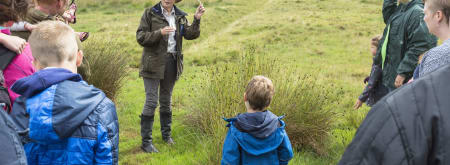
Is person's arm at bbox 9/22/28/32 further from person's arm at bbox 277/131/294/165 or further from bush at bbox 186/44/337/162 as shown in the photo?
person's arm at bbox 277/131/294/165

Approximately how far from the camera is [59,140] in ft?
6.97

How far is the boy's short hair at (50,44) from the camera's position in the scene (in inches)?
84.7

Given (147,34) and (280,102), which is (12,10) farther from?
(280,102)

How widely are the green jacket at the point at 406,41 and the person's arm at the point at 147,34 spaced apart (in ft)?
7.98

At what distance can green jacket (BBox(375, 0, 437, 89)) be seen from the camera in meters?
3.90

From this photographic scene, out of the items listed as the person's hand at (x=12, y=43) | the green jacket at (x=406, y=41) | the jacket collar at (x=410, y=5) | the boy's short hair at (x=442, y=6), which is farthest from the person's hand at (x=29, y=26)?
the jacket collar at (x=410, y=5)

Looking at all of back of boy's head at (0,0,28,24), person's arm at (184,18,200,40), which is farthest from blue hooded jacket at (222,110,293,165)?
person's arm at (184,18,200,40)

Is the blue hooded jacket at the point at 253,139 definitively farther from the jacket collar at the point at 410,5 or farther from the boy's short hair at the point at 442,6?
the jacket collar at the point at 410,5

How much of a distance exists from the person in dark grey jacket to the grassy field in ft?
9.17

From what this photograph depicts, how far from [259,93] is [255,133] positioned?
0.29 meters

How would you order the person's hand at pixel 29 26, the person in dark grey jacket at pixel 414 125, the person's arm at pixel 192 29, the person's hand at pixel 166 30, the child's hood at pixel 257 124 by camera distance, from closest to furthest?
the person in dark grey jacket at pixel 414 125 → the child's hood at pixel 257 124 → the person's hand at pixel 29 26 → the person's hand at pixel 166 30 → the person's arm at pixel 192 29

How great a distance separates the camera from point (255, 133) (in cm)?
291

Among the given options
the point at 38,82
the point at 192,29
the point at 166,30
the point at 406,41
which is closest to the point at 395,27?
the point at 406,41

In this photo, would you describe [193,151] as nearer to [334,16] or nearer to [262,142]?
[262,142]
